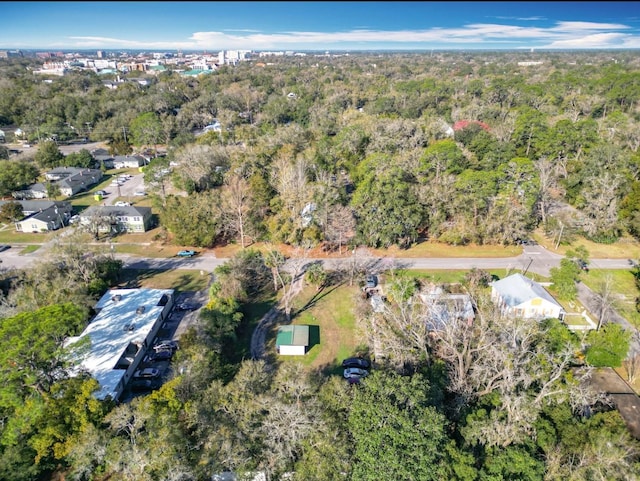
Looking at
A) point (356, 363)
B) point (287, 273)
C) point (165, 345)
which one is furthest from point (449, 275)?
point (165, 345)

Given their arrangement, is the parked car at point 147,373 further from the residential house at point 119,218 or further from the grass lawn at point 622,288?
the grass lawn at point 622,288

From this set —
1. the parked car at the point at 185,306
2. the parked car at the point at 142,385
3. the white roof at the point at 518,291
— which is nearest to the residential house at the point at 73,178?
the parked car at the point at 185,306

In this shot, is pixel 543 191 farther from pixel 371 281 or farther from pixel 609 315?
pixel 371 281

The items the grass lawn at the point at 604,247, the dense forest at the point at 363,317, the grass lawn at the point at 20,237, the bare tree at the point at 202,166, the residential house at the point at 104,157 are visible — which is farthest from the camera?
the residential house at the point at 104,157

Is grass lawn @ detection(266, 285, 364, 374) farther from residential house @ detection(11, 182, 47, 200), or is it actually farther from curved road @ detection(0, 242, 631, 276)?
residential house @ detection(11, 182, 47, 200)

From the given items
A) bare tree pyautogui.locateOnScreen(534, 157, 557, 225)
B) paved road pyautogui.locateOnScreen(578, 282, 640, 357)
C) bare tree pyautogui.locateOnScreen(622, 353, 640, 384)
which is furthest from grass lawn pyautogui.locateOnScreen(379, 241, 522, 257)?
bare tree pyautogui.locateOnScreen(622, 353, 640, 384)

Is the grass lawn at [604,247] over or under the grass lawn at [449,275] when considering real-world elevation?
over

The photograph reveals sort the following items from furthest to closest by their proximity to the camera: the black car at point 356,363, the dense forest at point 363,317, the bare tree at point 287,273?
the bare tree at point 287,273
the black car at point 356,363
the dense forest at point 363,317
